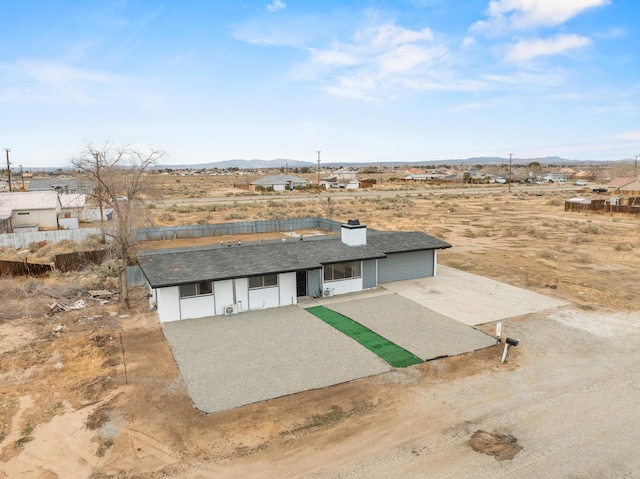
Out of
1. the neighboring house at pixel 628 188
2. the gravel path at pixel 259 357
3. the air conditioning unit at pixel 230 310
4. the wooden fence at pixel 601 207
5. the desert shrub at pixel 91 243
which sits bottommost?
the gravel path at pixel 259 357

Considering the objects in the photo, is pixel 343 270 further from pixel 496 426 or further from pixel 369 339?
pixel 496 426

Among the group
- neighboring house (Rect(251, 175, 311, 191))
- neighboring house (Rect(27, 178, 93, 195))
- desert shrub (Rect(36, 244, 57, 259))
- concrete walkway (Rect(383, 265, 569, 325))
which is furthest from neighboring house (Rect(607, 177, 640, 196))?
desert shrub (Rect(36, 244, 57, 259))

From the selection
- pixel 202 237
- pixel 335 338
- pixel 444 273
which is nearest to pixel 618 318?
pixel 444 273

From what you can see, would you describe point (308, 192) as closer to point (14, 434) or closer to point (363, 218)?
point (363, 218)

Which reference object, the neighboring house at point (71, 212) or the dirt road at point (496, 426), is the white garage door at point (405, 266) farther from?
the neighboring house at point (71, 212)

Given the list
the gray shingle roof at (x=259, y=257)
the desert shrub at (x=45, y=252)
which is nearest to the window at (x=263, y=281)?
the gray shingle roof at (x=259, y=257)

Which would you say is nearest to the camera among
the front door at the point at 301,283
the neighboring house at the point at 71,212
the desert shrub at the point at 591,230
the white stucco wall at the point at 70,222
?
the front door at the point at 301,283

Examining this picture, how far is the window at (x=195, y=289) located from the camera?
66.5ft

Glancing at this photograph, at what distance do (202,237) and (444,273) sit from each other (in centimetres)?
2602

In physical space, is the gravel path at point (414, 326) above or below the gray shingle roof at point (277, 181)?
below

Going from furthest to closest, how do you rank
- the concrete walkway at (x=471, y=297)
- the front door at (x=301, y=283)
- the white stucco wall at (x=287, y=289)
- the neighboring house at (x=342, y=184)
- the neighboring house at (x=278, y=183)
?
1. the neighboring house at (x=342, y=184)
2. the neighboring house at (x=278, y=183)
3. the front door at (x=301, y=283)
4. the white stucco wall at (x=287, y=289)
5. the concrete walkway at (x=471, y=297)

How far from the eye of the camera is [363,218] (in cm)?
5738

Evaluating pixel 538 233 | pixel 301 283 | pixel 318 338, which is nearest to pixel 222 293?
pixel 301 283

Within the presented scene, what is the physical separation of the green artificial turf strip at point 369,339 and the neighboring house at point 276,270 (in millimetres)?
2166
